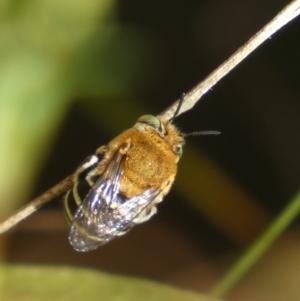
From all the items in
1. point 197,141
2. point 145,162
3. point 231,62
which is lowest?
point 197,141

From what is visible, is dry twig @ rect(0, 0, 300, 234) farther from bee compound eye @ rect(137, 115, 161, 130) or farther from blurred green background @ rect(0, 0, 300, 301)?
blurred green background @ rect(0, 0, 300, 301)

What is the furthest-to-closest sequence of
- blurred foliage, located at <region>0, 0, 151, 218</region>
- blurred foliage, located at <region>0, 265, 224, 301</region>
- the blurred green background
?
the blurred green background → blurred foliage, located at <region>0, 0, 151, 218</region> → blurred foliage, located at <region>0, 265, 224, 301</region>

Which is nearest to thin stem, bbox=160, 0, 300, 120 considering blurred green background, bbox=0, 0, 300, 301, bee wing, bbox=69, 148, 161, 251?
bee wing, bbox=69, 148, 161, 251

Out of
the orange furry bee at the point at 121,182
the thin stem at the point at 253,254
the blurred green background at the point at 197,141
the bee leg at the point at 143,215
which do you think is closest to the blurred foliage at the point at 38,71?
the blurred green background at the point at 197,141

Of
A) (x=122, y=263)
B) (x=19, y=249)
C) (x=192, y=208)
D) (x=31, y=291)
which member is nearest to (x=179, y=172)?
(x=192, y=208)

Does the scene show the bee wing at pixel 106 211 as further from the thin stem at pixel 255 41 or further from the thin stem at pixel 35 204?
the thin stem at pixel 255 41

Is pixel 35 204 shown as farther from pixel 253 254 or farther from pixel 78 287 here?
pixel 253 254

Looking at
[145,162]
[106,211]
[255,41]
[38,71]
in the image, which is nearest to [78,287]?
[106,211]

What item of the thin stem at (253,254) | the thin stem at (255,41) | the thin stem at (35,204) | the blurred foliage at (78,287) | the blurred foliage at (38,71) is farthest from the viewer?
the thin stem at (253,254)
